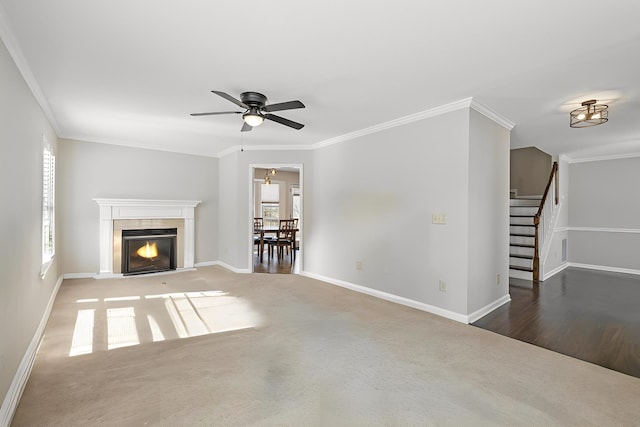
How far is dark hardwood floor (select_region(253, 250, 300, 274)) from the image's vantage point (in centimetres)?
588

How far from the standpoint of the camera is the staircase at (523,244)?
5.46 metres

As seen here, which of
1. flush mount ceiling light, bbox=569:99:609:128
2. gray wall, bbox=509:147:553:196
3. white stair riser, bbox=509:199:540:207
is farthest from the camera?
white stair riser, bbox=509:199:540:207

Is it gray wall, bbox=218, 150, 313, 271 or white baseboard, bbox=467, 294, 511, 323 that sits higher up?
gray wall, bbox=218, 150, 313, 271

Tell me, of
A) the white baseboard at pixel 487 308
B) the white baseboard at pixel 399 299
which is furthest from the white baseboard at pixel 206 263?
the white baseboard at pixel 487 308

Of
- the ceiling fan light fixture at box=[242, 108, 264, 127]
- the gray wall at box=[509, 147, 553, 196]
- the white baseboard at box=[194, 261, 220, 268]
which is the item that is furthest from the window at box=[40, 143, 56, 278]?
the gray wall at box=[509, 147, 553, 196]

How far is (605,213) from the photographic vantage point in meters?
6.35

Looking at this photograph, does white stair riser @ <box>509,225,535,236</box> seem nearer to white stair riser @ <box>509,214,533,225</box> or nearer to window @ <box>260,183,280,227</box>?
white stair riser @ <box>509,214,533,225</box>

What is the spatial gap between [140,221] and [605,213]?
9496 millimetres

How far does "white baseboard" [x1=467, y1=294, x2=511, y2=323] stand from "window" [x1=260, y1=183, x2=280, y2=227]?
667cm

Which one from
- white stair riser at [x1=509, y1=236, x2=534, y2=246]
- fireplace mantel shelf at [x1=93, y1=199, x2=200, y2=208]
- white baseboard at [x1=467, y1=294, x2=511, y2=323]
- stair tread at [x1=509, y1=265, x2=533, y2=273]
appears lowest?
white baseboard at [x1=467, y1=294, x2=511, y2=323]

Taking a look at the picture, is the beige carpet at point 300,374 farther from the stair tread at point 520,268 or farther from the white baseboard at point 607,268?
the white baseboard at point 607,268

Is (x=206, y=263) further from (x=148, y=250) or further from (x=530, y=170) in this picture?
(x=530, y=170)

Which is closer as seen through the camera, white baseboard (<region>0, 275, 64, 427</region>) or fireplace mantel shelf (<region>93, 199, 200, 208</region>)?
white baseboard (<region>0, 275, 64, 427</region>)

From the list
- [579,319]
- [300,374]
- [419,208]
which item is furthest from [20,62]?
[579,319]
